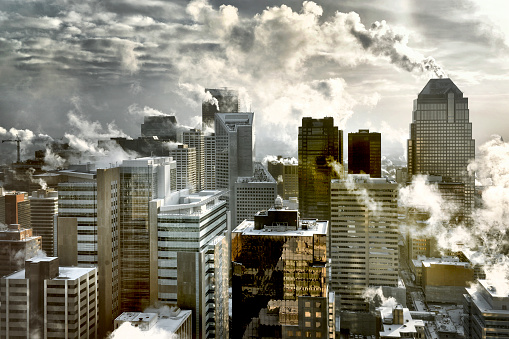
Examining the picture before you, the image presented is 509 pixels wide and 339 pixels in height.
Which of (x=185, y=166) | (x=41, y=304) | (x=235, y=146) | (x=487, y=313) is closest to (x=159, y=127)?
(x=185, y=166)

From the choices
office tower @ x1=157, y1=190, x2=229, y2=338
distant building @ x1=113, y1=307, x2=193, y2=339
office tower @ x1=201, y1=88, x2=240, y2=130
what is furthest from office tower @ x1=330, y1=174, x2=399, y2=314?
distant building @ x1=113, y1=307, x2=193, y2=339

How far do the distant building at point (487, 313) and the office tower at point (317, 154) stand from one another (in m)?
15.9

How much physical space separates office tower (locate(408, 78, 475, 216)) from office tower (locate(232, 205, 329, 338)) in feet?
87.0

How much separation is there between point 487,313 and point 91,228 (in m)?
13.9

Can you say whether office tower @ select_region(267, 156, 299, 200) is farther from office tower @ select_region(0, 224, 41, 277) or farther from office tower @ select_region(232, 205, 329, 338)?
office tower @ select_region(232, 205, 329, 338)

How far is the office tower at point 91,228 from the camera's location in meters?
13.2

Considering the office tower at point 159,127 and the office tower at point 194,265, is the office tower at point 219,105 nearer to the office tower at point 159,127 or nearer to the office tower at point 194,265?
the office tower at point 159,127

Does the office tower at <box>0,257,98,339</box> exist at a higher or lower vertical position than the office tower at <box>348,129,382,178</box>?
lower

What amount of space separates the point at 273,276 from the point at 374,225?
51.8 feet

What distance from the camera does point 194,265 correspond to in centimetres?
1280

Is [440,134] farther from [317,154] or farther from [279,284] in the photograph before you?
[279,284]

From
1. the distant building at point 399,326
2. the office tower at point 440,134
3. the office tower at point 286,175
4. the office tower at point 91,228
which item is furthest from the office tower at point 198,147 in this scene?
the office tower at point 91,228

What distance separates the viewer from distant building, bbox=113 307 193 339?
35.6 feet

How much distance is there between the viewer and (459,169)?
3588 centimetres
